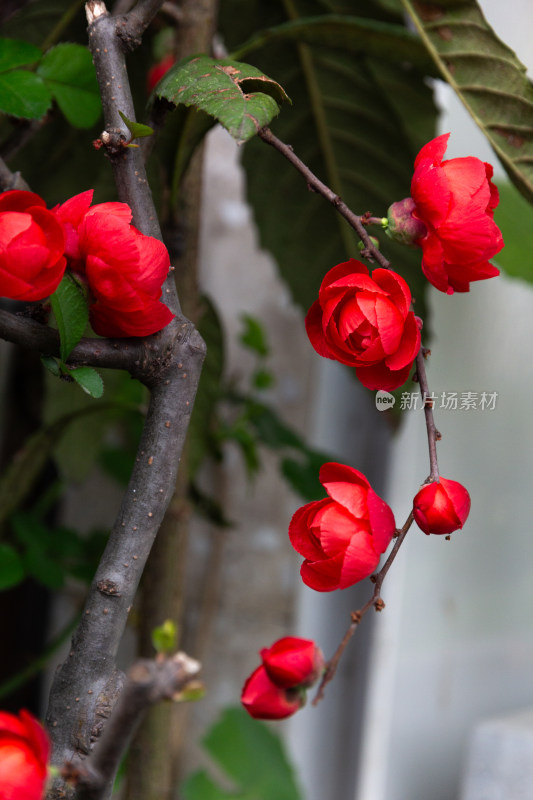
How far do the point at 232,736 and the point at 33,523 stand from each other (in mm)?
209

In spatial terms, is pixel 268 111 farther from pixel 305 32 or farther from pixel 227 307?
pixel 227 307

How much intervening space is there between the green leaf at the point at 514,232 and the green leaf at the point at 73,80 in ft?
0.91

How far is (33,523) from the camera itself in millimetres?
487

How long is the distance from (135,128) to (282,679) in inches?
5.7

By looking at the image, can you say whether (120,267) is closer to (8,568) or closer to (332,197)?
(332,197)

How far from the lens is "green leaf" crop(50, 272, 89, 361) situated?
0.18m

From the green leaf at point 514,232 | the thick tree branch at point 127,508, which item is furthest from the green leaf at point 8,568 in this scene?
the green leaf at point 514,232

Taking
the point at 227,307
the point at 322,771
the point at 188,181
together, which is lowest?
the point at 322,771

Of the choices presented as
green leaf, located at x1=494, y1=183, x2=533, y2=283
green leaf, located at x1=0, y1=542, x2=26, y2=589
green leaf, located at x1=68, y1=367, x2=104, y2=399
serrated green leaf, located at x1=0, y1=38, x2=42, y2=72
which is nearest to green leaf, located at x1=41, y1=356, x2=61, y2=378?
green leaf, located at x1=68, y1=367, x2=104, y2=399

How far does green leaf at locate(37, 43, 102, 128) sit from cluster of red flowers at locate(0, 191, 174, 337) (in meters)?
0.10

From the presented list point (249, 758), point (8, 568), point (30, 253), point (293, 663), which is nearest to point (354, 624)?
point (293, 663)

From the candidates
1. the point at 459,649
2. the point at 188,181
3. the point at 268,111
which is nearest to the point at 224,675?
the point at 459,649

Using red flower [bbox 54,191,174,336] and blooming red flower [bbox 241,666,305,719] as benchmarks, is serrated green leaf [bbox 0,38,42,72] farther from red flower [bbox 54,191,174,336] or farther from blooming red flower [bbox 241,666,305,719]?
blooming red flower [bbox 241,666,305,719]

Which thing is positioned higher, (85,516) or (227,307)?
(227,307)
